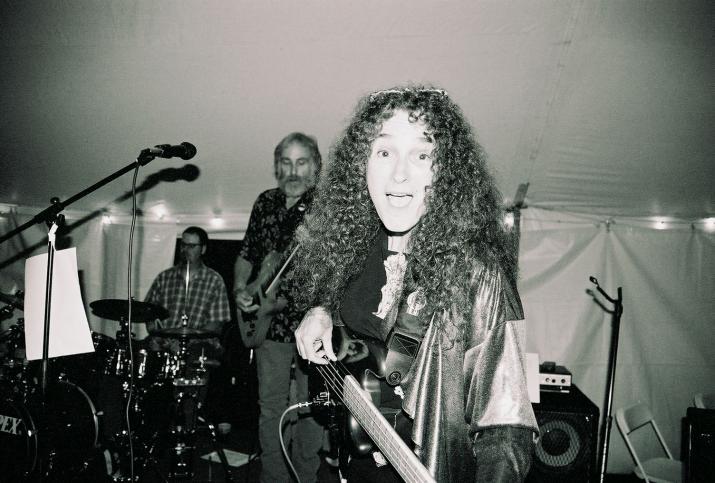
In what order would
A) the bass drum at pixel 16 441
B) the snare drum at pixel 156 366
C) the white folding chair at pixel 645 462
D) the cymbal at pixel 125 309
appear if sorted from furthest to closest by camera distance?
the snare drum at pixel 156 366
the cymbal at pixel 125 309
the white folding chair at pixel 645 462
the bass drum at pixel 16 441

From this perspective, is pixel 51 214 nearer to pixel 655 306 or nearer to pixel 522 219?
pixel 522 219

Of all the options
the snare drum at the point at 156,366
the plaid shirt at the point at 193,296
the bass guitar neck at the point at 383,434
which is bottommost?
the snare drum at the point at 156,366

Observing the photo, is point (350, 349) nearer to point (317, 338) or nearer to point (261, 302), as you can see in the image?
point (317, 338)

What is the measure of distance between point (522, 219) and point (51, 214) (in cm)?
477

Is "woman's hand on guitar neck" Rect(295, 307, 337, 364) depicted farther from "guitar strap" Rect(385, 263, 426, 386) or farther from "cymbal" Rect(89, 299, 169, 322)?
"cymbal" Rect(89, 299, 169, 322)

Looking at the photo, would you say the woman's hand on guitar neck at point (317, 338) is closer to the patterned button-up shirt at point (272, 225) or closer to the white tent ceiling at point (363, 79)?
the patterned button-up shirt at point (272, 225)

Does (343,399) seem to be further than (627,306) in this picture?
No

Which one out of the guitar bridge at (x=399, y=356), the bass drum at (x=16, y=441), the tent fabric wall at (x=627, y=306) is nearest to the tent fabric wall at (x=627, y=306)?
the tent fabric wall at (x=627, y=306)

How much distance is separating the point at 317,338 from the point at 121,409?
3.58m

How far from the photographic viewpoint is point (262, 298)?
350 cm

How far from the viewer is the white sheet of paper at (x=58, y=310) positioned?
1.92 metres

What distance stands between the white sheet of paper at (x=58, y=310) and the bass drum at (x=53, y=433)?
2256 millimetres

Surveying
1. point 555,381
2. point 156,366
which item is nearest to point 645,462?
point 555,381

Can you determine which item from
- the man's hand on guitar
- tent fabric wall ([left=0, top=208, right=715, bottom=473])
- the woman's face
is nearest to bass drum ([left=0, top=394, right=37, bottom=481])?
the man's hand on guitar
